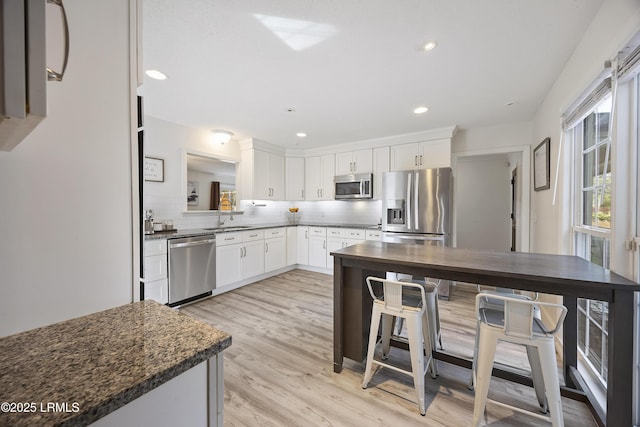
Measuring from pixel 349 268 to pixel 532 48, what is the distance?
2.14 metres

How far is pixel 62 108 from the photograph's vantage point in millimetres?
817

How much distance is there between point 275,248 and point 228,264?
102 centimetres

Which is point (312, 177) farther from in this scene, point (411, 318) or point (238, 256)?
point (411, 318)

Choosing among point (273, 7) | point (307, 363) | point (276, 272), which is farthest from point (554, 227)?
point (276, 272)

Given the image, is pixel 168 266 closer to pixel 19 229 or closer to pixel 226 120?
pixel 226 120

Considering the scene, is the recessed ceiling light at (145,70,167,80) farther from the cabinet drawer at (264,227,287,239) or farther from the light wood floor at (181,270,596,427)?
the cabinet drawer at (264,227,287,239)

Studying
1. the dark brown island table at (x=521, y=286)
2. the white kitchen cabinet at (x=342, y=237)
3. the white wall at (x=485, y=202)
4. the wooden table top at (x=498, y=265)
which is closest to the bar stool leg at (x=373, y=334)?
the dark brown island table at (x=521, y=286)

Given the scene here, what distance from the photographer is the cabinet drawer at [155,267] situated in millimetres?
2816

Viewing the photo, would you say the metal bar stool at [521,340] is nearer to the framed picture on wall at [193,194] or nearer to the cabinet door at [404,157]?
the cabinet door at [404,157]

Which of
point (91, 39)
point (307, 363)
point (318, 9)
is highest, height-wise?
point (318, 9)

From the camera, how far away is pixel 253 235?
4.15 metres

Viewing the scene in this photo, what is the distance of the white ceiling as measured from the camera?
1.53 m

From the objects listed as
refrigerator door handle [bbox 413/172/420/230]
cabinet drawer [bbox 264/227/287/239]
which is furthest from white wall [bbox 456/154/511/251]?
cabinet drawer [bbox 264/227/287/239]

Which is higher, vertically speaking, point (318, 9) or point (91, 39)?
point (318, 9)
